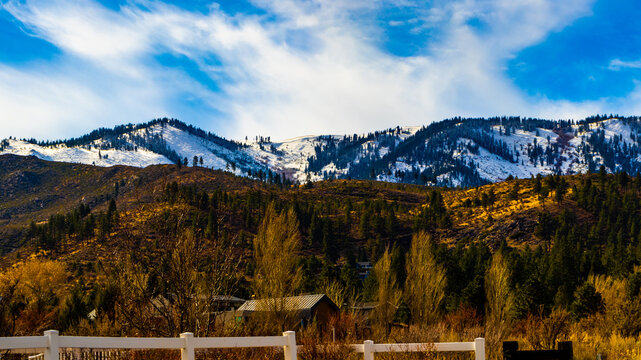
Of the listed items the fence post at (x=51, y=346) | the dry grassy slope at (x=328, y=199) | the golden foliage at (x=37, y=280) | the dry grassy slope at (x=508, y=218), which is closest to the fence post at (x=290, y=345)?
the dry grassy slope at (x=328, y=199)

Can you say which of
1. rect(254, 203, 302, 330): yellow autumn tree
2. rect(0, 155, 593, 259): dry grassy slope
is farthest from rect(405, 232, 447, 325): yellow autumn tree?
rect(0, 155, 593, 259): dry grassy slope

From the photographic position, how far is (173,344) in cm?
632

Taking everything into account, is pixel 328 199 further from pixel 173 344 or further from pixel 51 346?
pixel 51 346

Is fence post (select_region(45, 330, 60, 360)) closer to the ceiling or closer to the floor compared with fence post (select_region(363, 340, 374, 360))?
closer to the ceiling

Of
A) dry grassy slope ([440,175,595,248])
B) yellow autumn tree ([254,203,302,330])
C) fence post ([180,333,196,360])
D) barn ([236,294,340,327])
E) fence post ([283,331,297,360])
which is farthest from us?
dry grassy slope ([440,175,595,248])

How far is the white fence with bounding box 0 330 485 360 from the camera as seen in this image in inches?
195

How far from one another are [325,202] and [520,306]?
353ft

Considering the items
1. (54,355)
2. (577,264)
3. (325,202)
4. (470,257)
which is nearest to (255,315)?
(54,355)

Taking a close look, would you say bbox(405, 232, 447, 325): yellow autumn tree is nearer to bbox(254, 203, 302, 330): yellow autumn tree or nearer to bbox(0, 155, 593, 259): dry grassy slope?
bbox(254, 203, 302, 330): yellow autumn tree

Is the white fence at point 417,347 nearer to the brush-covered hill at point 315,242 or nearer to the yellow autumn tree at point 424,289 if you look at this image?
the brush-covered hill at point 315,242

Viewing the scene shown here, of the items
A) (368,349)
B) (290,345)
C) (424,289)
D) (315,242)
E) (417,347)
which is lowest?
(424,289)

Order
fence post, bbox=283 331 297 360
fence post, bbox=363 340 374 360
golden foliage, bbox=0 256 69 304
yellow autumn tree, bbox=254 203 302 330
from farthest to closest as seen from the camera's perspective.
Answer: golden foliage, bbox=0 256 69 304 < yellow autumn tree, bbox=254 203 302 330 < fence post, bbox=363 340 374 360 < fence post, bbox=283 331 297 360

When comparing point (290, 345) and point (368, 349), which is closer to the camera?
point (290, 345)

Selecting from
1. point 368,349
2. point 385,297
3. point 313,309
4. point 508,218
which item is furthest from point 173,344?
point 508,218
